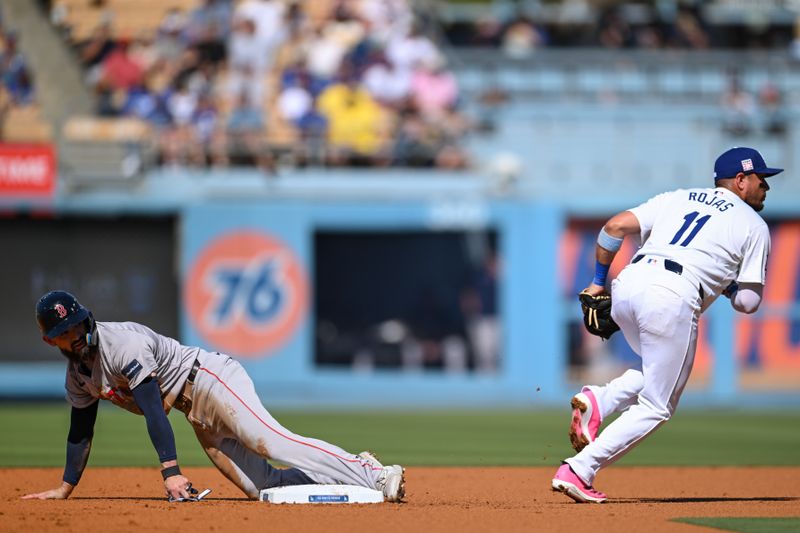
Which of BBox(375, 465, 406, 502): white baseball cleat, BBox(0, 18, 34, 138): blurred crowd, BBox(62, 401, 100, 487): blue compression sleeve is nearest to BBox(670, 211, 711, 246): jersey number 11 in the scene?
BBox(375, 465, 406, 502): white baseball cleat

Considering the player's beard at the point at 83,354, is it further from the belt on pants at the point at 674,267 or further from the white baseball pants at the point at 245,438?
the belt on pants at the point at 674,267

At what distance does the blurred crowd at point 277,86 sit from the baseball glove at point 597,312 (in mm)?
10592

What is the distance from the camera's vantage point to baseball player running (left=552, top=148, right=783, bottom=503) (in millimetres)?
6180

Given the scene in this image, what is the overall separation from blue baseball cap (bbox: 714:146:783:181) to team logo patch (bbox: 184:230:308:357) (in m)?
10.9

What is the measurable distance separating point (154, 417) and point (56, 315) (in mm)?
639

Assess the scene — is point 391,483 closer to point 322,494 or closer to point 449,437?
point 322,494

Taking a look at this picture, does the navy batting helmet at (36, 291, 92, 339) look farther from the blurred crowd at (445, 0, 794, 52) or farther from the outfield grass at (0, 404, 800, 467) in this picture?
the blurred crowd at (445, 0, 794, 52)

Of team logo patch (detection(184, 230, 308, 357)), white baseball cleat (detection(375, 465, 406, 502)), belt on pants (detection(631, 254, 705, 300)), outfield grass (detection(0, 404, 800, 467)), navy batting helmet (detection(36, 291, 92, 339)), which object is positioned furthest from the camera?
team logo patch (detection(184, 230, 308, 357))

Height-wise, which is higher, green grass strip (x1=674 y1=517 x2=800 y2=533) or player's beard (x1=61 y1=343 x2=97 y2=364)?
player's beard (x1=61 y1=343 x2=97 y2=364)

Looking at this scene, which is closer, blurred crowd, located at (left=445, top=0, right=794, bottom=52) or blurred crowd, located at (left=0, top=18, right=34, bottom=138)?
blurred crowd, located at (left=0, top=18, right=34, bottom=138)

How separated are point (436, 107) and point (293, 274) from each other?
2.95 metres

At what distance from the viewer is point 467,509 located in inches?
249

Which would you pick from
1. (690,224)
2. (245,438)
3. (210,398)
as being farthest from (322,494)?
(690,224)

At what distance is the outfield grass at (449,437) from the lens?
10078mm
